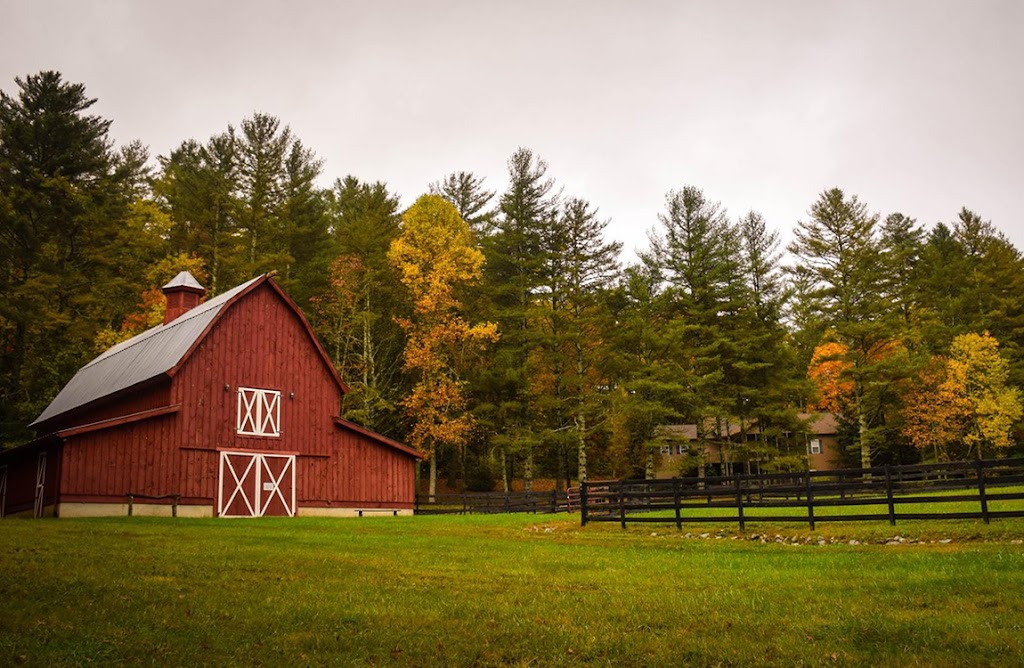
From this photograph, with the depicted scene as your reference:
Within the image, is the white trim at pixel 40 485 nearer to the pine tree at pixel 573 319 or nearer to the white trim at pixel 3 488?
the white trim at pixel 3 488

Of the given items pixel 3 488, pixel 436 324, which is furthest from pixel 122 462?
pixel 436 324

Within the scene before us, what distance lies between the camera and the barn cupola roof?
33562mm

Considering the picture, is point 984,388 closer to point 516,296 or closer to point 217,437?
point 516,296

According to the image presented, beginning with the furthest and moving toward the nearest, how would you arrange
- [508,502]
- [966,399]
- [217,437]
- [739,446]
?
[739,446], [966,399], [508,502], [217,437]

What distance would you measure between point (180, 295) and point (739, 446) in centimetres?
3143

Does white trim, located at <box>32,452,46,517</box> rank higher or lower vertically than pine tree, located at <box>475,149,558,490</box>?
lower

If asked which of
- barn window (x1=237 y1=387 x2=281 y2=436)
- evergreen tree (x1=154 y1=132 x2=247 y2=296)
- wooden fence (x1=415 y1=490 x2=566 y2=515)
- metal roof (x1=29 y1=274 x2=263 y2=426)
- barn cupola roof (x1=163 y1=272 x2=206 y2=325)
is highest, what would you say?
evergreen tree (x1=154 y1=132 x2=247 y2=296)

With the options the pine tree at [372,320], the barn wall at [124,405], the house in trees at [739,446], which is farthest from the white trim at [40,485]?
the house in trees at [739,446]

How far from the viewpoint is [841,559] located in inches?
472

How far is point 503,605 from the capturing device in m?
8.52

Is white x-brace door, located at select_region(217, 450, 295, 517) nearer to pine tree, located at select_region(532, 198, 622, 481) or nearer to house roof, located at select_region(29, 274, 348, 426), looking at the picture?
house roof, located at select_region(29, 274, 348, 426)

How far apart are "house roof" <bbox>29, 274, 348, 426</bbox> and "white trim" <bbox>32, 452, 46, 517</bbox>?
11.7 ft

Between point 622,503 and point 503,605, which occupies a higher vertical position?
point 622,503

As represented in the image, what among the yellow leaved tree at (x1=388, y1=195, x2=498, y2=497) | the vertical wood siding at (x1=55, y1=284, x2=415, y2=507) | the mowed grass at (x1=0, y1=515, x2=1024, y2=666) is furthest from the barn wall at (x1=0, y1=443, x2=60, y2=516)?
the yellow leaved tree at (x1=388, y1=195, x2=498, y2=497)
